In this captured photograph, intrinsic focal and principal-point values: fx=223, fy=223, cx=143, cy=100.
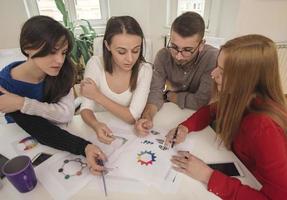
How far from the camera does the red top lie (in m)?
0.69

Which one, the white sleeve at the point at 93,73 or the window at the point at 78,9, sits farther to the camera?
the window at the point at 78,9

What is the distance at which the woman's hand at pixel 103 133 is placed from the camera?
0.97m

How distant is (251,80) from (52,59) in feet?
2.82

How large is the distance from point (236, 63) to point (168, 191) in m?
0.51

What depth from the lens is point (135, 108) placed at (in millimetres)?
1181

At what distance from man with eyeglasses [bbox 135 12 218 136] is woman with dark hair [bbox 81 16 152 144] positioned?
0.10m

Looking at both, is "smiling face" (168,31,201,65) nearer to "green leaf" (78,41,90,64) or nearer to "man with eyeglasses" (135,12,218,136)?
"man with eyeglasses" (135,12,218,136)

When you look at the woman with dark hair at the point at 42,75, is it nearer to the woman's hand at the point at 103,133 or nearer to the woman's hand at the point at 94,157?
the woman's hand at the point at 103,133

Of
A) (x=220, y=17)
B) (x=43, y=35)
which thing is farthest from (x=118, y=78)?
(x=220, y=17)

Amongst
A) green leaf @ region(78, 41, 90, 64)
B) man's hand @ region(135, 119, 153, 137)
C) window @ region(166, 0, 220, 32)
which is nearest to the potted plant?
green leaf @ region(78, 41, 90, 64)

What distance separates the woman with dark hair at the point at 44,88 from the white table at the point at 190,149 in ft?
0.23

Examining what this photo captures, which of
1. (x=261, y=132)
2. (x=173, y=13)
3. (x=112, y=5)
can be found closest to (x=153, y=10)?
(x=173, y=13)

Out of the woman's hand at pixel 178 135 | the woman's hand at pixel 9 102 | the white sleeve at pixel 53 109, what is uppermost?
the woman's hand at pixel 9 102

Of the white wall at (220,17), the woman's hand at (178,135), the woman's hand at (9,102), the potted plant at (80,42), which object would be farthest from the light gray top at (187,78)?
the potted plant at (80,42)
